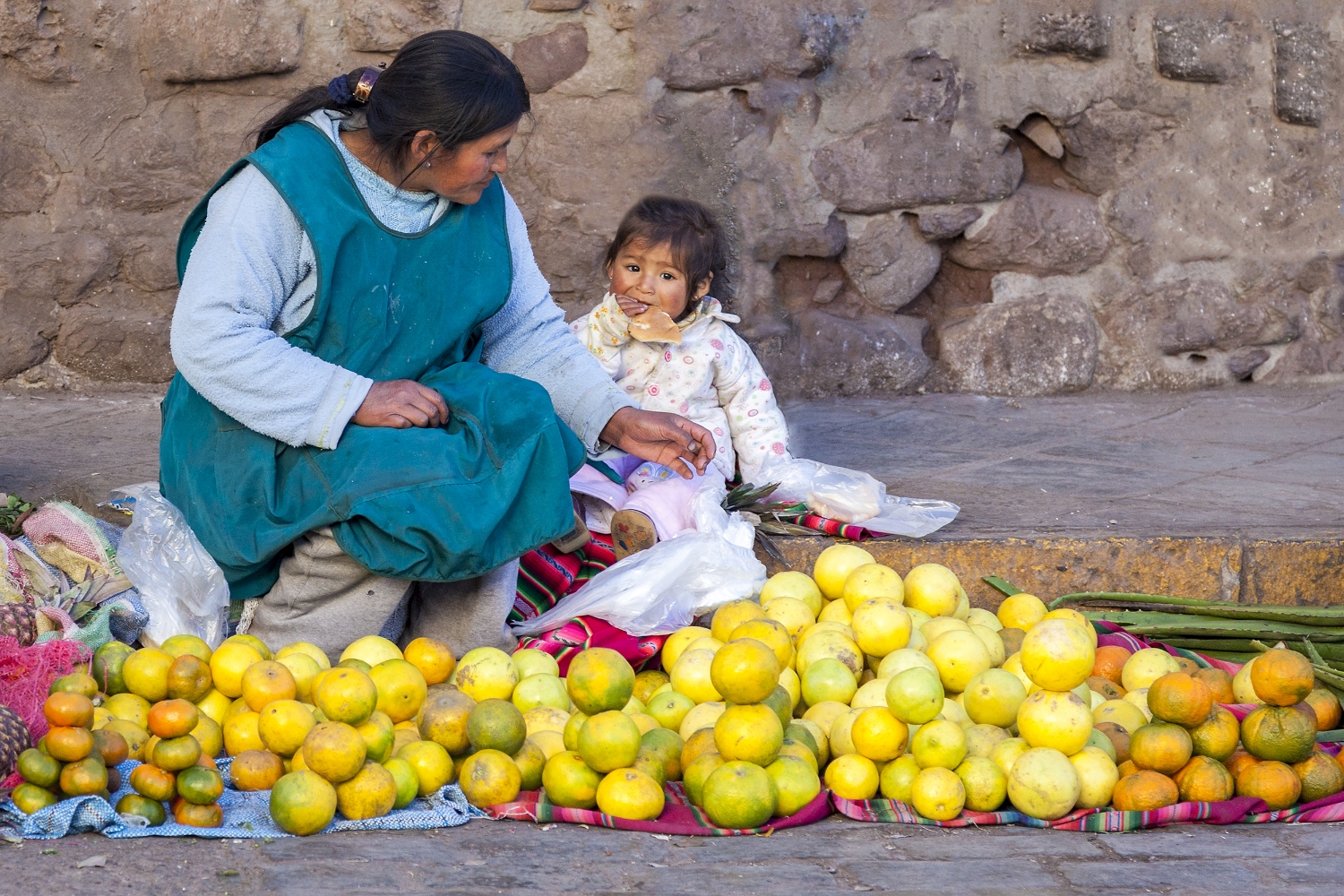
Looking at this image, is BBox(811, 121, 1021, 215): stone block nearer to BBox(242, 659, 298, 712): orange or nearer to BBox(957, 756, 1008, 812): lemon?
BBox(957, 756, 1008, 812): lemon

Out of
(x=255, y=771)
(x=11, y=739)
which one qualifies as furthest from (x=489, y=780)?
(x=11, y=739)

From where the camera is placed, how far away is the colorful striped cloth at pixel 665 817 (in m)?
2.01

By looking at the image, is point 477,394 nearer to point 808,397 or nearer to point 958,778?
point 958,778

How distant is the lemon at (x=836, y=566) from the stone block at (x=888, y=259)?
187 centimetres

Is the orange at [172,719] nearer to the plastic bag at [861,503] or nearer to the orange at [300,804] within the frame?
the orange at [300,804]

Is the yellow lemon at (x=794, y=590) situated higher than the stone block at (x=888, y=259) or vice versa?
the stone block at (x=888, y=259)

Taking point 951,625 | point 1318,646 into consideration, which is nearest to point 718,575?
point 951,625

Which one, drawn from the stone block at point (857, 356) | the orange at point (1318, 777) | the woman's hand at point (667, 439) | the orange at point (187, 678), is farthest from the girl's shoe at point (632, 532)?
the stone block at point (857, 356)

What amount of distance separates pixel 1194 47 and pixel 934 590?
2.80 metres

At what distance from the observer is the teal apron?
98.1 inches

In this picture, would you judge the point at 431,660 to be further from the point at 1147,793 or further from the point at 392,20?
the point at 392,20

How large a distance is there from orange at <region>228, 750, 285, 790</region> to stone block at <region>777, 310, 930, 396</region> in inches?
109

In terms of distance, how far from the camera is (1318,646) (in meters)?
2.67

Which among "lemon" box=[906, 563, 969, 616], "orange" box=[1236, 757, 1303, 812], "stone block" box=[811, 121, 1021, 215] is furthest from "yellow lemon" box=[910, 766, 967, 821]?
"stone block" box=[811, 121, 1021, 215]
